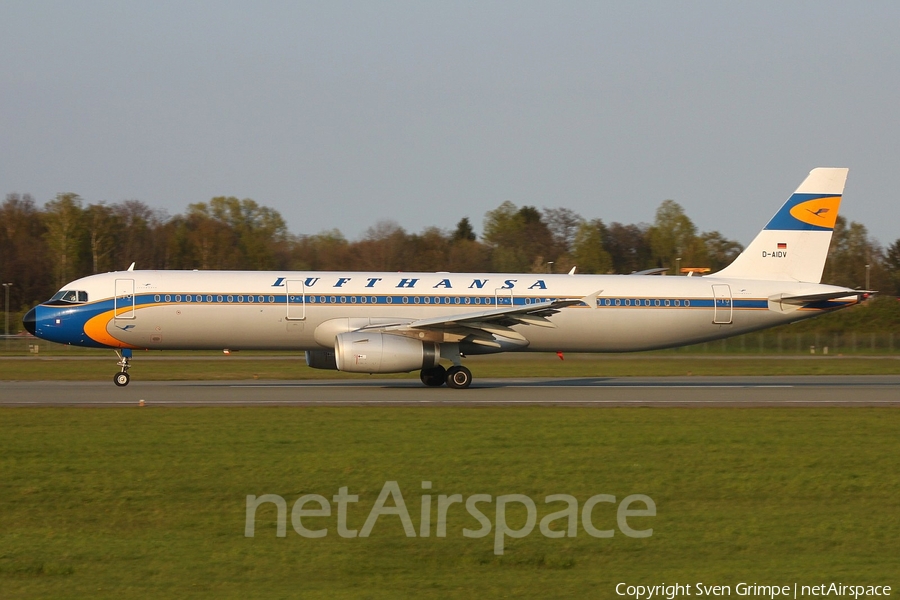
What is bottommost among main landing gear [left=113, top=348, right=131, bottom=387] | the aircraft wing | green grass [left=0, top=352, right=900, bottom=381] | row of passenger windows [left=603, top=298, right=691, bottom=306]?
green grass [left=0, top=352, right=900, bottom=381]

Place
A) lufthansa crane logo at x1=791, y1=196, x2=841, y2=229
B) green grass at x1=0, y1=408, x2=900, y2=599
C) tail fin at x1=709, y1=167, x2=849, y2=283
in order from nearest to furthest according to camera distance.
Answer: green grass at x1=0, y1=408, x2=900, y2=599 < tail fin at x1=709, y1=167, x2=849, y2=283 < lufthansa crane logo at x1=791, y1=196, x2=841, y2=229

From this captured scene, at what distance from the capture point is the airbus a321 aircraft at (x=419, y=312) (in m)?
25.9

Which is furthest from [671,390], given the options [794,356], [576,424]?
[794,356]

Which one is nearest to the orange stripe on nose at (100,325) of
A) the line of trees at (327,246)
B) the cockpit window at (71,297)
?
the cockpit window at (71,297)

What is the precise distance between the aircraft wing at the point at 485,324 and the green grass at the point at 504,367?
18.0 feet

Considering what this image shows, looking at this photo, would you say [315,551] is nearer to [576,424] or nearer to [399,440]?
[399,440]

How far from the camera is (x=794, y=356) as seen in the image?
48594 millimetres

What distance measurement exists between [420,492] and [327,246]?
88421 millimetres

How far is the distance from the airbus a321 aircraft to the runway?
109 cm

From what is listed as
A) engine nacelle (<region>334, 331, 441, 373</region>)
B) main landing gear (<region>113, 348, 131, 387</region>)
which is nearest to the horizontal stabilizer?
engine nacelle (<region>334, 331, 441, 373</region>)

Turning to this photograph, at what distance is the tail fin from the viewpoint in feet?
99.5

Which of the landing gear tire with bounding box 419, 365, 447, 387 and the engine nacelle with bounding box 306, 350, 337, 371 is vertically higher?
the engine nacelle with bounding box 306, 350, 337, 371

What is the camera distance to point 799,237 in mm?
30500

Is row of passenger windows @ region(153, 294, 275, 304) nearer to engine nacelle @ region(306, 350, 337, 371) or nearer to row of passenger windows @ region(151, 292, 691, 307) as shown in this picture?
row of passenger windows @ region(151, 292, 691, 307)
